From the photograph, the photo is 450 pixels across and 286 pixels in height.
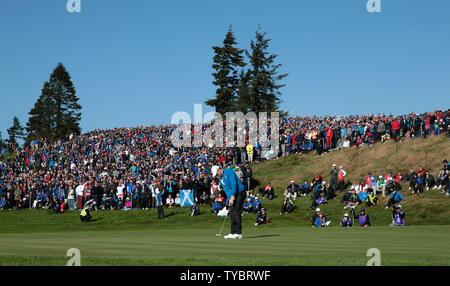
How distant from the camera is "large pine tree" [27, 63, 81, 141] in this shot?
113062mm

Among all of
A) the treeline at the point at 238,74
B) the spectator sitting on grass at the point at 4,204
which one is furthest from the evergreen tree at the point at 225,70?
the spectator sitting on grass at the point at 4,204

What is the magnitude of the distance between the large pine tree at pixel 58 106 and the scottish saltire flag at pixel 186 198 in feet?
241

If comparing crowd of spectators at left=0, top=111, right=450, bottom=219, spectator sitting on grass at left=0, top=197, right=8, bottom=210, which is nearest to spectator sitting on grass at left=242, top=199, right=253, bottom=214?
crowd of spectators at left=0, top=111, right=450, bottom=219

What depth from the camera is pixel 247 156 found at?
5178 centimetres

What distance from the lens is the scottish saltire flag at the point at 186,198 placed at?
41781mm

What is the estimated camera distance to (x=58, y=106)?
113938 mm

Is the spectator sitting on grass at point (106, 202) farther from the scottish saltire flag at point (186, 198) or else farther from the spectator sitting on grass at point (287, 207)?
the spectator sitting on grass at point (287, 207)

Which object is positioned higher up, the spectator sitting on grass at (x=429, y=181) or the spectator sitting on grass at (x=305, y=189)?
the spectator sitting on grass at (x=429, y=181)

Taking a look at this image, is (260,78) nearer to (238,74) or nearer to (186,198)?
(238,74)

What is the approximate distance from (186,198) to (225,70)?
51.5 meters

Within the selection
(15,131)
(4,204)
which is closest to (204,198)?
(4,204)

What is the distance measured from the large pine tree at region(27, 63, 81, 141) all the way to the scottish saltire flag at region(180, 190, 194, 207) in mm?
73391
